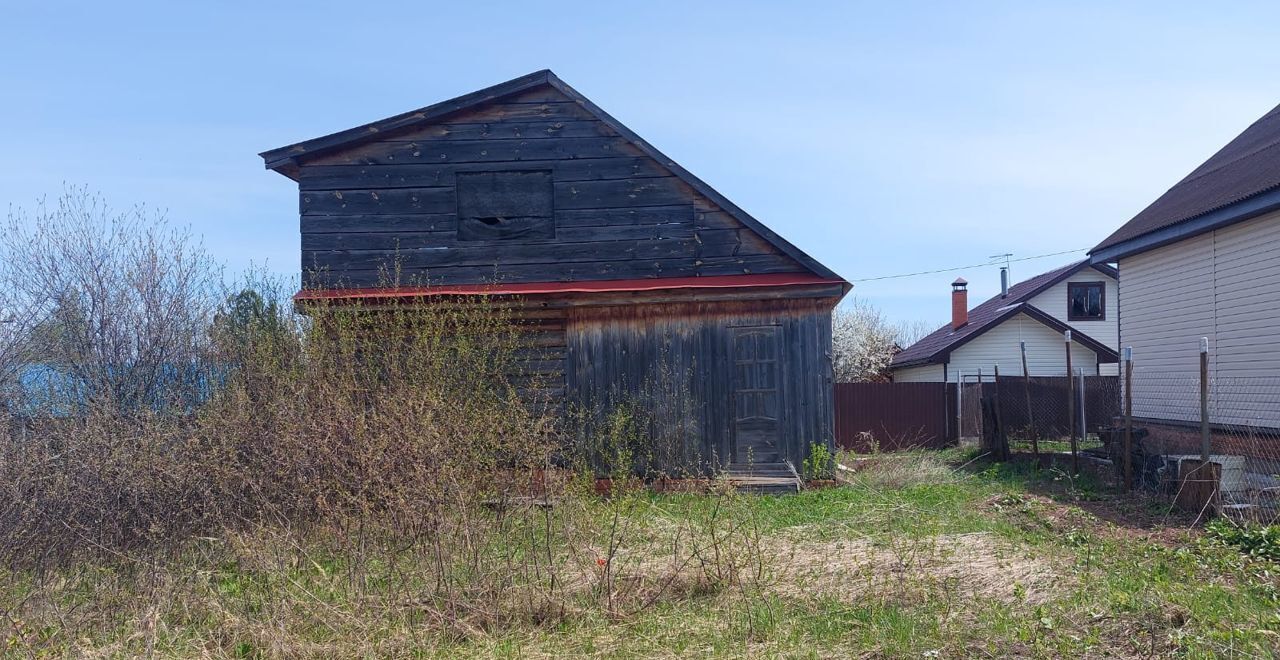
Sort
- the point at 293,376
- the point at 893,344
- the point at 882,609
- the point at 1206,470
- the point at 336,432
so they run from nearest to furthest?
the point at 882,609
the point at 336,432
the point at 293,376
the point at 1206,470
the point at 893,344

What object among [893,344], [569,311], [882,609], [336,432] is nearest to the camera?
[882,609]

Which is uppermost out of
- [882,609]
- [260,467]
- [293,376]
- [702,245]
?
[702,245]

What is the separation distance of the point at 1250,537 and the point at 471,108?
10.5m

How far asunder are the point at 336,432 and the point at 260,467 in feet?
2.40

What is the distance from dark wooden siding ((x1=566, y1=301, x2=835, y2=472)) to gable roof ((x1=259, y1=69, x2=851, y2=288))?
117 cm

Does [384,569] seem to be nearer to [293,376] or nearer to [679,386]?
[293,376]

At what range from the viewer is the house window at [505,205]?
532 inches

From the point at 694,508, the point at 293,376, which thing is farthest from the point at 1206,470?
the point at 293,376

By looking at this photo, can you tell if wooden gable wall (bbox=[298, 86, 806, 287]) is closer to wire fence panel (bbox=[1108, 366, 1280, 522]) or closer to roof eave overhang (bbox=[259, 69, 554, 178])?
roof eave overhang (bbox=[259, 69, 554, 178])

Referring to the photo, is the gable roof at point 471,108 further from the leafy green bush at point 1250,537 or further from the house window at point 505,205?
the leafy green bush at point 1250,537

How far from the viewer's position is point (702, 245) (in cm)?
1329

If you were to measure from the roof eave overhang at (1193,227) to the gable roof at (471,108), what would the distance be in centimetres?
578

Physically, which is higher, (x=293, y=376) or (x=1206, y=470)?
(x=293, y=376)

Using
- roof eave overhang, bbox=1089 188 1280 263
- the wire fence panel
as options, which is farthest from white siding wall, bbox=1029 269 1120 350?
the wire fence panel
